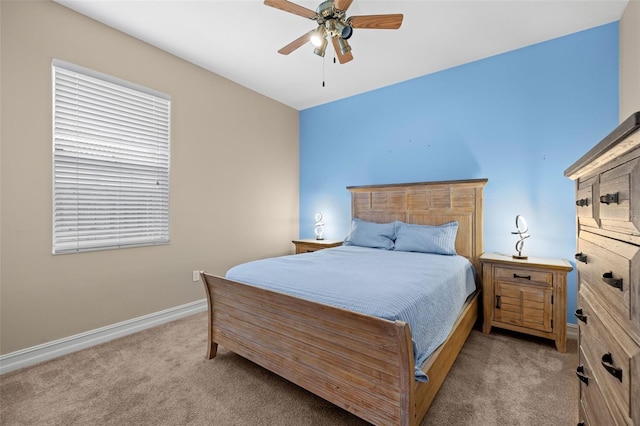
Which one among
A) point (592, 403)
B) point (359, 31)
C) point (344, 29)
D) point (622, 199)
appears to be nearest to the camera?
point (622, 199)

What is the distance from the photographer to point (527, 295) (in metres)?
2.46

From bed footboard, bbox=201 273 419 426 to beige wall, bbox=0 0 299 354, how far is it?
1263 mm

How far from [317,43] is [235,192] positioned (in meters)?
2.13

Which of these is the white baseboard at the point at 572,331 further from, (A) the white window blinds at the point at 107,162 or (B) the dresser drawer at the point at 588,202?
(A) the white window blinds at the point at 107,162

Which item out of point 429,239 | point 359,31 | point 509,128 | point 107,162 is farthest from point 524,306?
point 107,162

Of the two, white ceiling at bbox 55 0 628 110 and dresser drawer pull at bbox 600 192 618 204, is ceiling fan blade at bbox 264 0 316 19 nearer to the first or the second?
white ceiling at bbox 55 0 628 110

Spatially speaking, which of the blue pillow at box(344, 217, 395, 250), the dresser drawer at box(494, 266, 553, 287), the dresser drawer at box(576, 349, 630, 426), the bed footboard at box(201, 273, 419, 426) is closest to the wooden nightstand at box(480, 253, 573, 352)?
the dresser drawer at box(494, 266, 553, 287)

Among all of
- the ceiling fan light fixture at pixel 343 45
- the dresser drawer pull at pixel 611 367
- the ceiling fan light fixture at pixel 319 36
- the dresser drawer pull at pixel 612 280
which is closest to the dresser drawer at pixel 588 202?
the dresser drawer pull at pixel 612 280

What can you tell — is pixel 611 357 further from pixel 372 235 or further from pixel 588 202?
pixel 372 235

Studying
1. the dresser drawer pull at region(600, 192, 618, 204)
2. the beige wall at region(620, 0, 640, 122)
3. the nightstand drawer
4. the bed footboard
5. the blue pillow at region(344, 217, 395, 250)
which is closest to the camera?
the dresser drawer pull at region(600, 192, 618, 204)

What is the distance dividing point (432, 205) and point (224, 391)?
268 cm

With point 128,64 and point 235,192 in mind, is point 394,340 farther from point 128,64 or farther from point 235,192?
point 128,64

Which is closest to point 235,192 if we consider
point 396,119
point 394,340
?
point 396,119

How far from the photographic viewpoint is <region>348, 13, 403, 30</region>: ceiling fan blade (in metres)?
1.95
